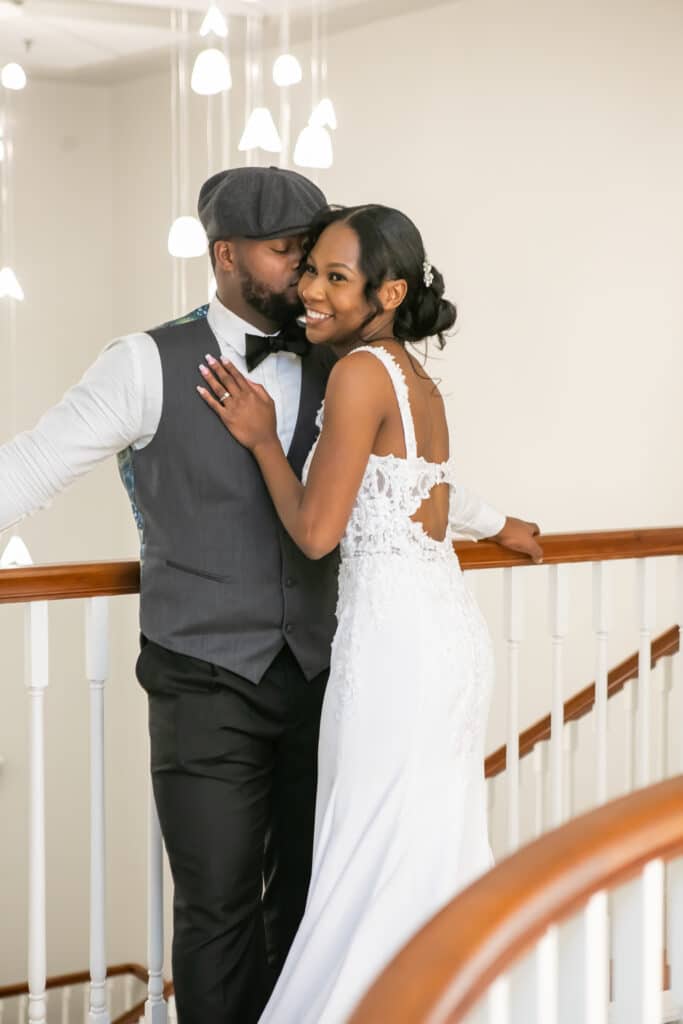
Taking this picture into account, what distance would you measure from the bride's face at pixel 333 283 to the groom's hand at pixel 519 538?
2.35 feet

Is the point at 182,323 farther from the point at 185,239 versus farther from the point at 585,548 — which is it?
the point at 185,239

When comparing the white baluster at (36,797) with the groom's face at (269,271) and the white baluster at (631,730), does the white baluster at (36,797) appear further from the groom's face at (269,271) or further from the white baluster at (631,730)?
the white baluster at (631,730)

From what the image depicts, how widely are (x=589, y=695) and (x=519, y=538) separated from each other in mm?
1859

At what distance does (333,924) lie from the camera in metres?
1.98

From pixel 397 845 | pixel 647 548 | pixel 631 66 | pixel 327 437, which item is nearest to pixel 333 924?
pixel 397 845

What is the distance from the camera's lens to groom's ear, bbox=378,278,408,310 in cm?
201

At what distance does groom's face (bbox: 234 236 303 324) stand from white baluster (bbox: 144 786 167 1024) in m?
0.89

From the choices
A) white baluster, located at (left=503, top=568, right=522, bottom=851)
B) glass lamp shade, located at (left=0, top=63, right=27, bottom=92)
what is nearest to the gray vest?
white baluster, located at (left=503, top=568, right=522, bottom=851)

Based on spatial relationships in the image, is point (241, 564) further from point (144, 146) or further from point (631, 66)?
point (144, 146)

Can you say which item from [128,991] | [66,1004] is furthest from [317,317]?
[128,991]

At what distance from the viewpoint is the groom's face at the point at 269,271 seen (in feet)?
6.66

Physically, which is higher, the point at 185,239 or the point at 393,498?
the point at 185,239

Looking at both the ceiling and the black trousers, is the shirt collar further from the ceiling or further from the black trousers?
the ceiling

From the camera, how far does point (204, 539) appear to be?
6.57 feet
